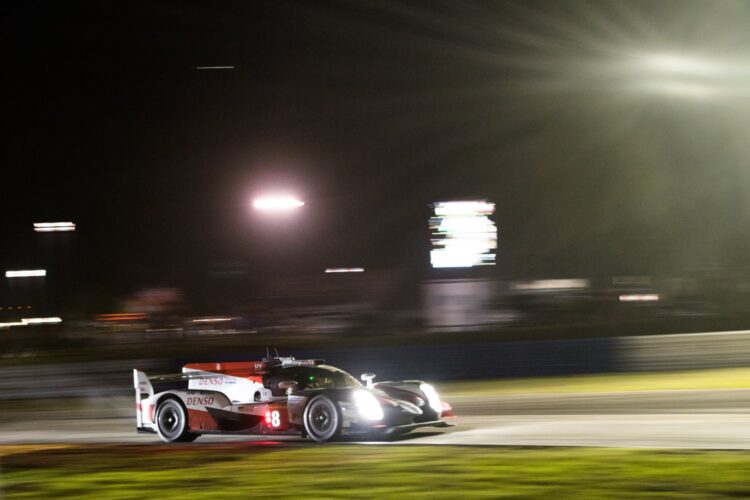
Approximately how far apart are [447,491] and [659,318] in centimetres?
1982

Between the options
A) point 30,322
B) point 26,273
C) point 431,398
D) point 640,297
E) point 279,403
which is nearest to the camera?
point 279,403

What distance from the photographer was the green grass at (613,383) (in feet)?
53.9

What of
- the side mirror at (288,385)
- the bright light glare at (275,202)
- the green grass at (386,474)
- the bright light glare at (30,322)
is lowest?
the green grass at (386,474)

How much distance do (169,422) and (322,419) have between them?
2.08 metres

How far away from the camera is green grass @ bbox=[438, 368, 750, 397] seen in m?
16.4

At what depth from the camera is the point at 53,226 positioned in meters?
58.4

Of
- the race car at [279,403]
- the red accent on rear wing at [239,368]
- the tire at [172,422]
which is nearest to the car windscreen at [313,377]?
the race car at [279,403]

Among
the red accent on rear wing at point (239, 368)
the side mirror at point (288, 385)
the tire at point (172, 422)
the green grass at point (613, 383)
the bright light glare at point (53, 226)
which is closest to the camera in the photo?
the side mirror at point (288, 385)

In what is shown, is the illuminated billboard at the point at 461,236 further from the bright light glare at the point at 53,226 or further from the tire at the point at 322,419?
the bright light glare at the point at 53,226

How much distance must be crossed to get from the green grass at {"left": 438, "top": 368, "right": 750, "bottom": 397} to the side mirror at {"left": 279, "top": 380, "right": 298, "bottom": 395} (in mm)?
7615

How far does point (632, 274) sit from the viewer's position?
37.4 m

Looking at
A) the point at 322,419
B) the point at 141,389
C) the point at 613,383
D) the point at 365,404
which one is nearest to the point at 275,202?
the point at 613,383

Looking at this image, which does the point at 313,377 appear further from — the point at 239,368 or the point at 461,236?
the point at 461,236

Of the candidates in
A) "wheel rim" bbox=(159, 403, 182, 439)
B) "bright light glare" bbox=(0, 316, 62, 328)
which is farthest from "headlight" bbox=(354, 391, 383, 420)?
"bright light glare" bbox=(0, 316, 62, 328)
